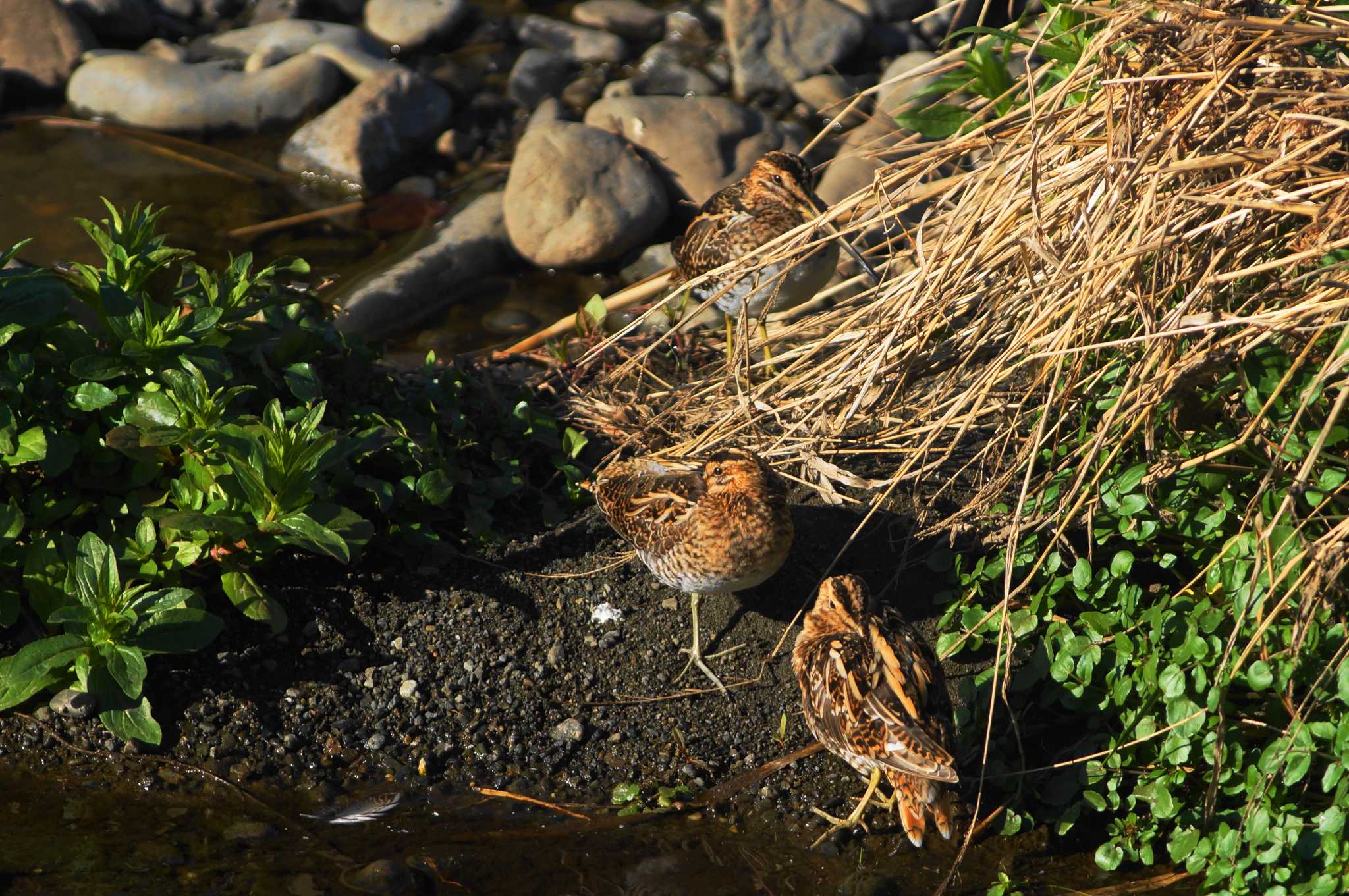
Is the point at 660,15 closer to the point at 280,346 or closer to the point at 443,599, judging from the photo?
the point at 280,346

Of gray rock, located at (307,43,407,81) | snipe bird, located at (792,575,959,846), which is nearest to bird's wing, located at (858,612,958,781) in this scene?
snipe bird, located at (792,575,959,846)

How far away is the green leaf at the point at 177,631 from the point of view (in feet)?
13.6

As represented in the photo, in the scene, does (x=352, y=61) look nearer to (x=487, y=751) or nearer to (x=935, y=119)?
(x=935, y=119)

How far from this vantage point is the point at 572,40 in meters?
9.77

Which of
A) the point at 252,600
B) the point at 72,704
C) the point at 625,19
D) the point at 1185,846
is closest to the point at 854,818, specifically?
the point at 1185,846

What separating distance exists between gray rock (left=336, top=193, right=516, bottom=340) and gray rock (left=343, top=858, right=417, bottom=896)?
3.90m

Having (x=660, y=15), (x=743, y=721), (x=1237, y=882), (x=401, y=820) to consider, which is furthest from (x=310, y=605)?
(x=660, y=15)

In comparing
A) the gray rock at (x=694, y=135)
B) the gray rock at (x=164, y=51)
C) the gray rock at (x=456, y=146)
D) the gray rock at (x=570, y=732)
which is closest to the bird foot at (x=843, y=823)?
the gray rock at (x=570, y=732)

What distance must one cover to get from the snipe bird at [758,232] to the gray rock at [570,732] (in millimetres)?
2166

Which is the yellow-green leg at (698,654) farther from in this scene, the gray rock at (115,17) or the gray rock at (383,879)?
the gray rock at (115,17)

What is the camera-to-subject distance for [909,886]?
3881 mm

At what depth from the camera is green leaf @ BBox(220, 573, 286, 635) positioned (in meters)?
4.32

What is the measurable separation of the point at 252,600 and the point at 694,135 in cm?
494

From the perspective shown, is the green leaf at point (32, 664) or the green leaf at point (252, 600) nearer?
the green leaf at point (32, 664)
